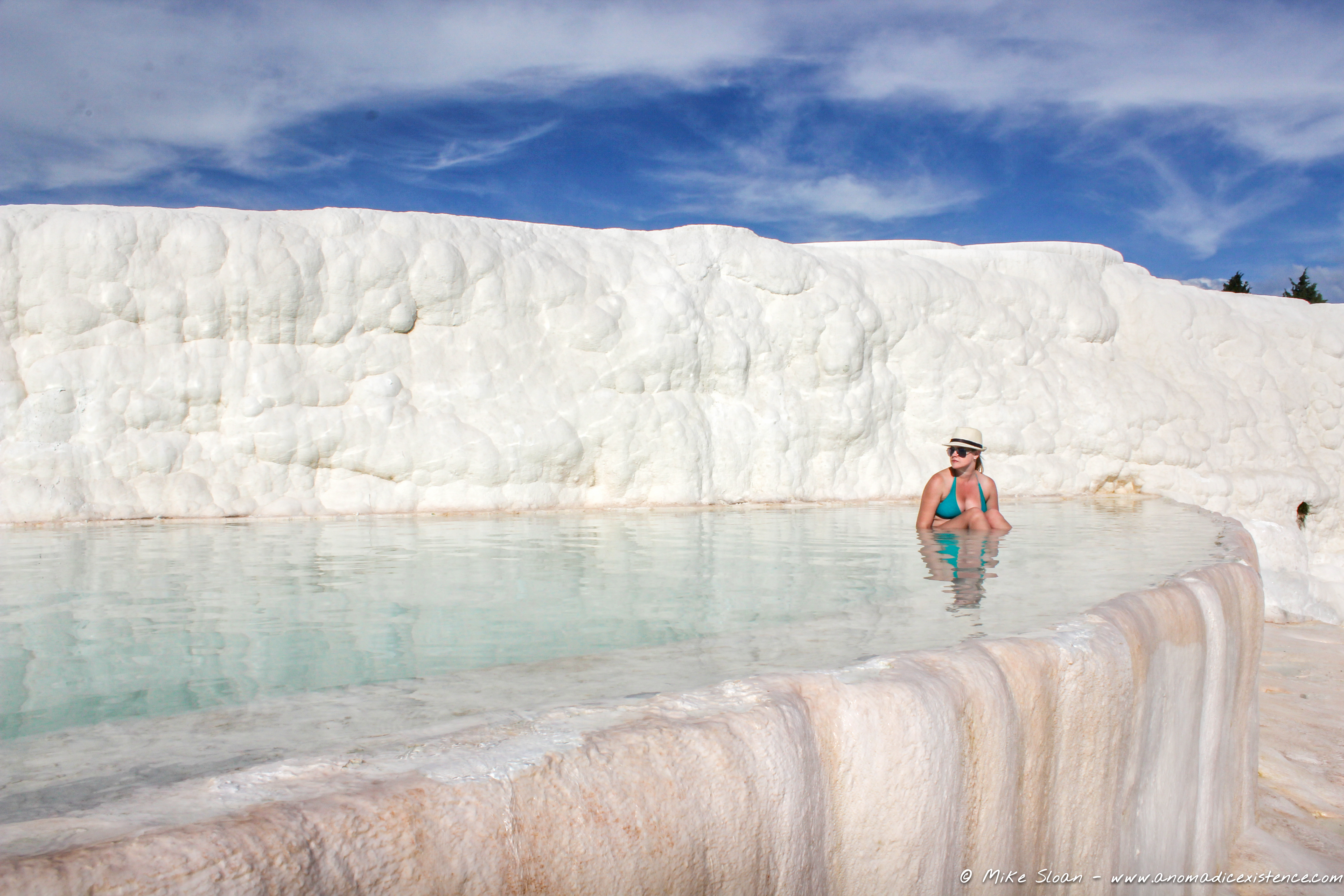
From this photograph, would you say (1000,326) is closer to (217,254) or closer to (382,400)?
(382,400)

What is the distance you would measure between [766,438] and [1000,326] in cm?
423

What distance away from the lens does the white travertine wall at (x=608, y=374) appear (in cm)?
838

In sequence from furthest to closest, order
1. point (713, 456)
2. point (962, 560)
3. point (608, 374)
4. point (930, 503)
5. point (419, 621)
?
point (713, 456) → point (608, 374) → point (930, 503) → point (962, 560) → point (419, 621)

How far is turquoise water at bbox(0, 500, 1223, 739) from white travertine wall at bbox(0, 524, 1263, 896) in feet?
0.93

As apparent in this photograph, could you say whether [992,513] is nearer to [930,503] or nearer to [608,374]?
[930,503]

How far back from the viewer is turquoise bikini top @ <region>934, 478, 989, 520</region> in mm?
6387

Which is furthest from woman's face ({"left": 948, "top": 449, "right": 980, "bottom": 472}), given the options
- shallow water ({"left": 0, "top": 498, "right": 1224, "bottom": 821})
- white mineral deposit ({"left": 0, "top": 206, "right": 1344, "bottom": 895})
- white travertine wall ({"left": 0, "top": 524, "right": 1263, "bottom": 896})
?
white travertine wall ({"left": 0, "top": 524, "right": 1263, "bottom": 896})

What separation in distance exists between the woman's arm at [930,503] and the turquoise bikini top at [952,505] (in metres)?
0.04

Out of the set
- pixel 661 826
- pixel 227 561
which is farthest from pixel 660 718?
pixel 227 561

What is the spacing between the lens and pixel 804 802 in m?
1.75

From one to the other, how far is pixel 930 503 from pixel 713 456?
14.5ft

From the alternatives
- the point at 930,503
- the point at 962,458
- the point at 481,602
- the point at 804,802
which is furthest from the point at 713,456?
the point at 804,802

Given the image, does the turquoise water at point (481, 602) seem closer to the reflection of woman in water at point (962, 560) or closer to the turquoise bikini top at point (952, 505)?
the reflection of woman in water at point (962, 560)

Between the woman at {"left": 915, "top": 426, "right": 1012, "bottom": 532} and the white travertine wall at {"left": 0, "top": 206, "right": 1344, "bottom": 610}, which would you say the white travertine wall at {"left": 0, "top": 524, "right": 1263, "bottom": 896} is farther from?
the white travertine wall at {"left": 0, "top": 206, "right": 1344, "bottom": 610}
